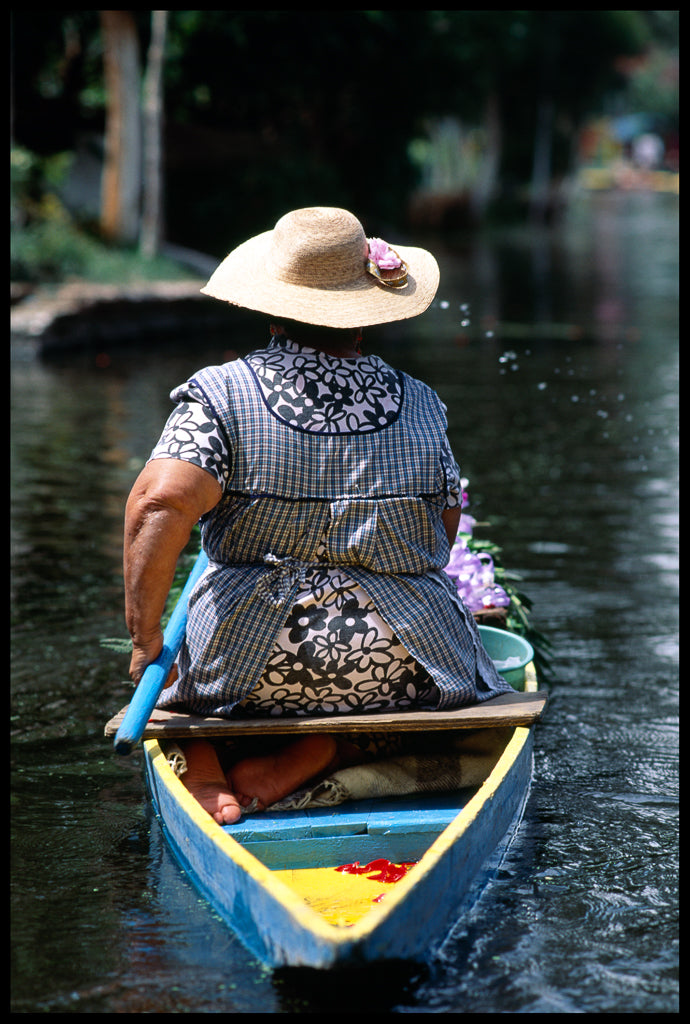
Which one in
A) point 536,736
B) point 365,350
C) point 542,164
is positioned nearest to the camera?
point 536,736

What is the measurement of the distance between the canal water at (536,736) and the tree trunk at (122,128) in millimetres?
8594

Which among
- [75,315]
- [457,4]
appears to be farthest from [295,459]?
[457,4]

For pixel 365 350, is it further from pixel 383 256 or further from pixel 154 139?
pixel 383 256

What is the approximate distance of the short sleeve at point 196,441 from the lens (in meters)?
3.75

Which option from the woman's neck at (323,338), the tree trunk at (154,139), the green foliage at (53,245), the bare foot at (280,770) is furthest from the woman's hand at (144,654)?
the tree trunk at (154,139)

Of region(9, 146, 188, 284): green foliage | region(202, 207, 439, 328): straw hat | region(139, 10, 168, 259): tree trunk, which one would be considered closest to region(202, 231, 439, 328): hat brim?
region(202, 207, 439, 328): straw hat

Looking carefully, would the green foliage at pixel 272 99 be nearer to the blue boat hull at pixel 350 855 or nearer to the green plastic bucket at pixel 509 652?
the green plastic bucket at pixel 509 652

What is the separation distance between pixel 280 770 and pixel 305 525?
2.43ft

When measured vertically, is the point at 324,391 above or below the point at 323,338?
below

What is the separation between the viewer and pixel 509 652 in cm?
498

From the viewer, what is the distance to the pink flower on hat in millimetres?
4066

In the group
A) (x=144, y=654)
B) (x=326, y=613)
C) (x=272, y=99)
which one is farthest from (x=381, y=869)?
(x=272, y=99)

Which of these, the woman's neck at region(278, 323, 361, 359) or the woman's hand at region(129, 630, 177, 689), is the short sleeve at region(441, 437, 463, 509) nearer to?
the woman's neck at region(278, 323, 361, 359)
